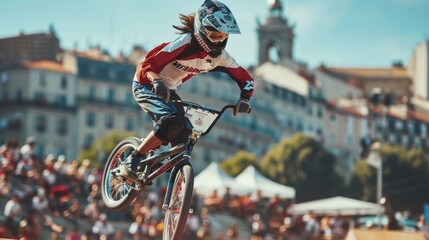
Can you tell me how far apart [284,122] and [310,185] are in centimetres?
3137

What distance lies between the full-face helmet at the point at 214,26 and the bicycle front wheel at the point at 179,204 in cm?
149

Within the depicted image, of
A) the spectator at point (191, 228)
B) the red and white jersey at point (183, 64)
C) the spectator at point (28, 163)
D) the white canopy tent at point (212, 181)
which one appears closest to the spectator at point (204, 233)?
the spectator at point (191, 228)

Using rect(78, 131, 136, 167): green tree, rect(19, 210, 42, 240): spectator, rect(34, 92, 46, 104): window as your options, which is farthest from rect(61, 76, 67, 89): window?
rect(19, 210, 42, 240): spectator

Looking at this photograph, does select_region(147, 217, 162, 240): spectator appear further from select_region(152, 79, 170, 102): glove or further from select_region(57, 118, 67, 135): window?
select_region(57, 118, 67, 135): window

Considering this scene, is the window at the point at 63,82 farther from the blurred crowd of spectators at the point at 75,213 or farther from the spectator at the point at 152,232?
the spectator at the point at 152,232

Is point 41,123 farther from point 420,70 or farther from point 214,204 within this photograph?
point 420,70

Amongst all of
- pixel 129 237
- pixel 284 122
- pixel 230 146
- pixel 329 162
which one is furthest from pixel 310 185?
pixel 129 237

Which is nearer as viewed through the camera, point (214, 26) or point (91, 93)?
point (214, 26)

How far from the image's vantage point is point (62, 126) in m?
100

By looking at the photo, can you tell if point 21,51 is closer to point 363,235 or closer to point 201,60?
point 363,235

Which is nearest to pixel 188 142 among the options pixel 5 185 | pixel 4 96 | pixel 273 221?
pixel 5 185

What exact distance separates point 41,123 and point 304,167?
27.8 meters

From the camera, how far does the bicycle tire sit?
13078mm

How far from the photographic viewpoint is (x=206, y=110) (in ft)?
38.0
